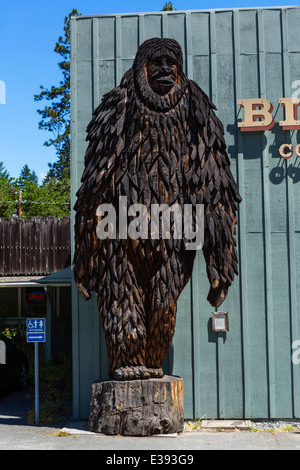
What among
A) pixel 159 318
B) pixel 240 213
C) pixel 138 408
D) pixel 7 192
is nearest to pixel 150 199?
pixel 159 318

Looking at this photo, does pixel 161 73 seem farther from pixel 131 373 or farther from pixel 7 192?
pixel 7 192

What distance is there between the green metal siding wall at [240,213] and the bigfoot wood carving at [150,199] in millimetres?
1213

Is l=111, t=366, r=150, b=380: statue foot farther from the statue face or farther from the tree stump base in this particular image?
the statue face

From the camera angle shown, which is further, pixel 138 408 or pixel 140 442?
pixel 138 408

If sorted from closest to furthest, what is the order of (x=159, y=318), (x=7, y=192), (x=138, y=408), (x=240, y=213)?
1. (x=138, y=408)
2. (x=159, y=318)
3. (x=240, y=213)
4. (x=7, y=192)

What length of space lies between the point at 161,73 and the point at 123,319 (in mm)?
3148

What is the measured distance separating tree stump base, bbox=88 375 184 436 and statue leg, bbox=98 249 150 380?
15cm

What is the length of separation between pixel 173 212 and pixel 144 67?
6.21ft

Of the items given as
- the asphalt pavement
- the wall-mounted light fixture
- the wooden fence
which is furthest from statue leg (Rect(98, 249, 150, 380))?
the wooden fence

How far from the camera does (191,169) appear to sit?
7.88 meters

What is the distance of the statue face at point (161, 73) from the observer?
761 centimetres

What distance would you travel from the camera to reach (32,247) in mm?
16906
